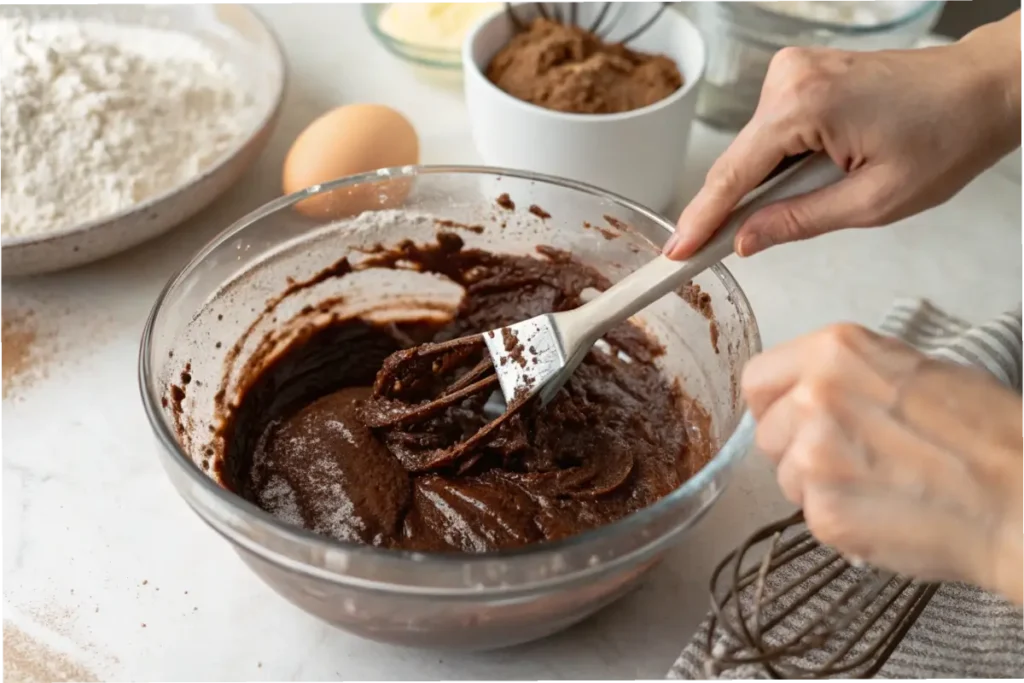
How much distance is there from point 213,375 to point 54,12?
115 centimetres

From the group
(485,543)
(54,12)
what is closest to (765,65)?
(485,543)

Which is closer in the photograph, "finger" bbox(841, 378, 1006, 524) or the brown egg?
"finger" bbox(841, 378, 1006, 524)

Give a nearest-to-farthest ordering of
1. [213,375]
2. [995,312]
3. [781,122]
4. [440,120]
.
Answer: [781,122]
[213,375]
[995,312]
[440,120]

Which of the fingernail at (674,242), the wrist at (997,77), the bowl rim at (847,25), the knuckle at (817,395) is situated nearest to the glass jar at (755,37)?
the bowl rim at (847,25)

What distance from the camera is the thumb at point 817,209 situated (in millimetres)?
1080

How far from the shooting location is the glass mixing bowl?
0.91 metres

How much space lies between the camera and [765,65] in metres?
1.81

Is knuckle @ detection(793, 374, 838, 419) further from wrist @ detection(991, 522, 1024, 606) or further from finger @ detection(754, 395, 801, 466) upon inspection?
wrist @ detection(991, 522, 1024, 606)

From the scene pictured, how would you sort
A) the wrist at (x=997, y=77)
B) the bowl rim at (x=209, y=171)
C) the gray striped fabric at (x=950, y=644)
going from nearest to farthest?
1. the gray striped fabric at (x=950, y=644)
2. the wrist at (x=997, y=77)
3. the bowl rim at (x=209, y=171)

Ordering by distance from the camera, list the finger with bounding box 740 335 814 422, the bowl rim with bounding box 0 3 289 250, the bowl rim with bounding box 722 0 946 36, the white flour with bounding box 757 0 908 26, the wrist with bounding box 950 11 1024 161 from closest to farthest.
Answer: the finger with bounding box 740 335 814 422, the wrist with bounding box 950 11 1024 161, the bowl rim with bounding box 0 3 289 250, the bowl rim with bounding box 722 0 946 36, the white flour with bounding box 757 0 908 26

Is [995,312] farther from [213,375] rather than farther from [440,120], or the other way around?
[213,375]

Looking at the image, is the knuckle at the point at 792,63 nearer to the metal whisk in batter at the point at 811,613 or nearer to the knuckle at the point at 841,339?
the knuckle at the point at 841,339

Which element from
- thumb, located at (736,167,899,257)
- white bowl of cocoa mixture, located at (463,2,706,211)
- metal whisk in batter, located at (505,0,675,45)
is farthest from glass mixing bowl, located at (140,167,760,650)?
metal whisk in batter, located at (505,0,675,45)

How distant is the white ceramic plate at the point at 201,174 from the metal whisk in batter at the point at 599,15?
49 centimetres
